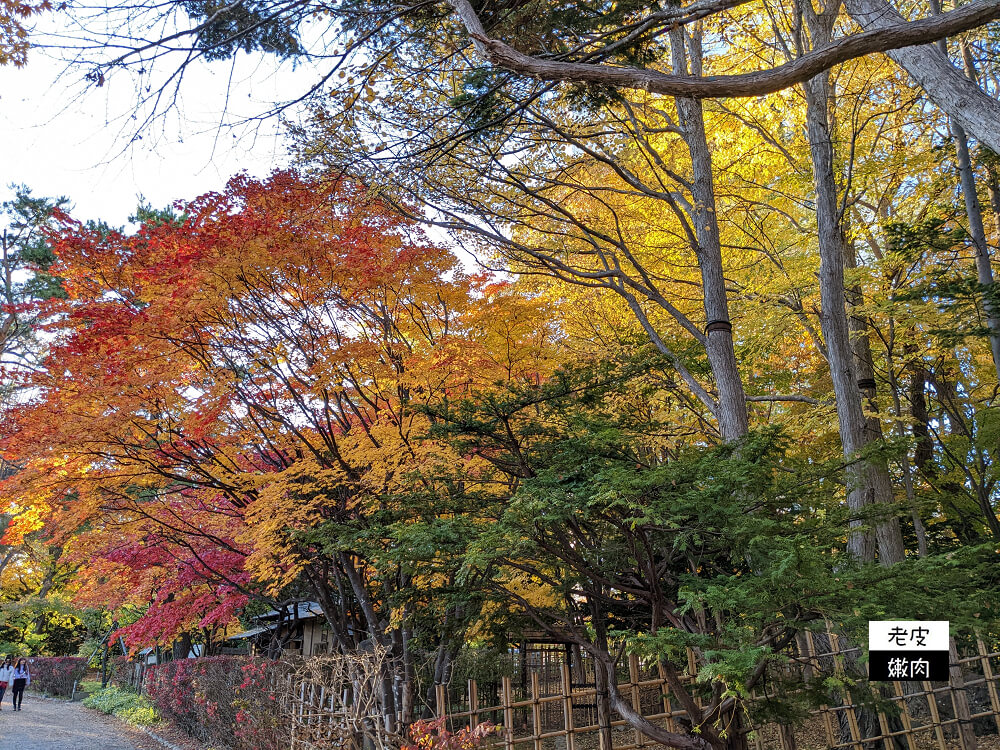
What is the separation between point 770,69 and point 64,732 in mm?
18234

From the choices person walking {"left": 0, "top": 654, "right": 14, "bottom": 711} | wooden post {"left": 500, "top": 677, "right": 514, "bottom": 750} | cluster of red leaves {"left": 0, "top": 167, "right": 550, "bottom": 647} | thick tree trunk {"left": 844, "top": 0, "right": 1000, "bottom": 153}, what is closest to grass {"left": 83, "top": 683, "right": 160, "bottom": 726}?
person walking {"left": 0, "top": 654, "right": 14, "bottom": 711}

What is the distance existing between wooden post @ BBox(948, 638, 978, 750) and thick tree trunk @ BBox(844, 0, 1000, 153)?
6.48 m

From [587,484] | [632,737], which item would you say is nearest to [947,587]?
[587,484]

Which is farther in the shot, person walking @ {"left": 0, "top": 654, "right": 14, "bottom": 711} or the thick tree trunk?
person walking @ {"left": 0, "top": 654, "right": 14, "bottom": 711}

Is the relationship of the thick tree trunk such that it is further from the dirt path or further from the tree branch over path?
the dirt path

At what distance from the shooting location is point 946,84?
4336 millimetres

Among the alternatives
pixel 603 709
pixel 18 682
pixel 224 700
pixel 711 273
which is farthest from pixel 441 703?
pixel 18 682

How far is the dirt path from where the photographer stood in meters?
13.2

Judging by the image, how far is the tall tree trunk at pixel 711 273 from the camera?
7473mm

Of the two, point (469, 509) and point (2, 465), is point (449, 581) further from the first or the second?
point (2, 465)

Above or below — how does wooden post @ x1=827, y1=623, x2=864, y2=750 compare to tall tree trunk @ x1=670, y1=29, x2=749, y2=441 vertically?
below

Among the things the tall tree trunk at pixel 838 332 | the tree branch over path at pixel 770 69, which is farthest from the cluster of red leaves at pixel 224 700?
the tree branch over path at pixel 770 69

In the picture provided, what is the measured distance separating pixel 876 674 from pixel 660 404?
288 inches

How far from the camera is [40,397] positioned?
9.07 meters
